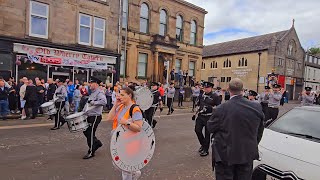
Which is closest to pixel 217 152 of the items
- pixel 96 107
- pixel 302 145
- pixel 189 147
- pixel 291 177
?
Result: pixel 291 177

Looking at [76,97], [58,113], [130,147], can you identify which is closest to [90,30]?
[76,97]

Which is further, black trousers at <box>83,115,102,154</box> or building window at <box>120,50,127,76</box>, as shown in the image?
building window at <box>120,50,127,76</box>

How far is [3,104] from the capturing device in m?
12.6

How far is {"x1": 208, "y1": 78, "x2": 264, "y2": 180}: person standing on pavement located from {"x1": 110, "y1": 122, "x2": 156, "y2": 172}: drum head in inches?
44.3

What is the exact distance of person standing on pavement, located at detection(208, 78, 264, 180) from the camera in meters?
3.49

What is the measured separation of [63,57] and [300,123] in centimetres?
1645

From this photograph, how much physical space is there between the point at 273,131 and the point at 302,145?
2.89 ft

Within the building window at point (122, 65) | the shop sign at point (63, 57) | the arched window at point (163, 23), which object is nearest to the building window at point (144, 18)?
the arched window at point (163, 23)

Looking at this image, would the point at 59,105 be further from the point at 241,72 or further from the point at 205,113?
the point at 241,72

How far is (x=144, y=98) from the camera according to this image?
10.3m

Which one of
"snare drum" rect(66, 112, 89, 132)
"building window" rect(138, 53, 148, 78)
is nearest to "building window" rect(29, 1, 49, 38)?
"building window" rect(138, 53, 148, 78)

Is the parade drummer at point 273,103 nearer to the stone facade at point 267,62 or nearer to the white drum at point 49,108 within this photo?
the white drum at point 49,108

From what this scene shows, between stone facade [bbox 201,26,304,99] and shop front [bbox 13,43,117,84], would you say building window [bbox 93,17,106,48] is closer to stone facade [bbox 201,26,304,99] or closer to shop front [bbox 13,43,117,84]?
shop front [bbox 13,43,117,84]

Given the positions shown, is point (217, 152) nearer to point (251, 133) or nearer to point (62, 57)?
point (251, 133)
